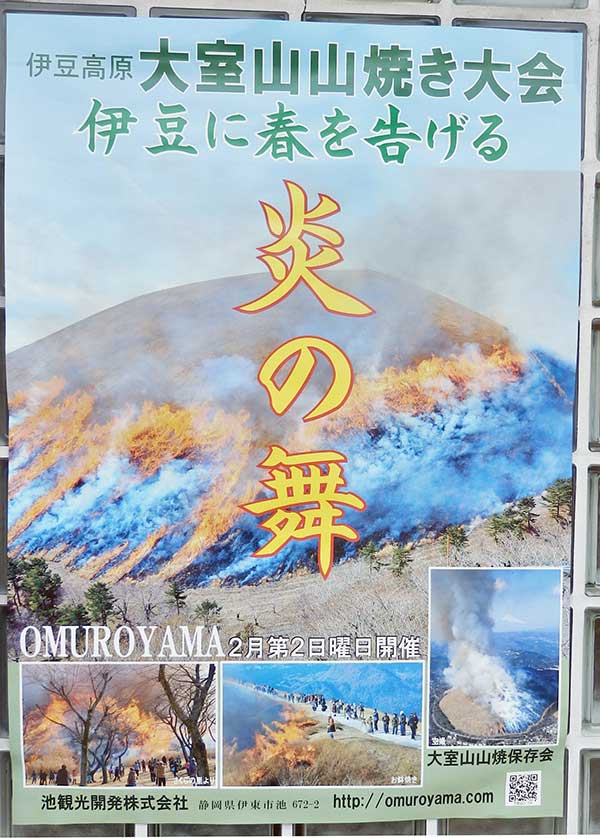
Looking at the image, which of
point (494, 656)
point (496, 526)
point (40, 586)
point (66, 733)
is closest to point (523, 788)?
point (494, 656)

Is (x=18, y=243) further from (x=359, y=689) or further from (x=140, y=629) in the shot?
(x=359, y=689)

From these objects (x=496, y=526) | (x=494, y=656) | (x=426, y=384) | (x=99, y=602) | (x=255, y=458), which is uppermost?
(x=426, y=384)

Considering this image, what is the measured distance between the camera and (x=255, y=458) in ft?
5.00

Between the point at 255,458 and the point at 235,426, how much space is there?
2.9 inches

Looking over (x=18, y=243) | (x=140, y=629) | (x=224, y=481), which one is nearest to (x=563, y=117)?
(x=224, y=481)

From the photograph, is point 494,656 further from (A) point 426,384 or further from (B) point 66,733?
(B) point 66,733

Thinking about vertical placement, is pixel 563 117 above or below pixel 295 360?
above

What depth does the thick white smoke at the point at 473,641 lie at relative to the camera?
1554 mm

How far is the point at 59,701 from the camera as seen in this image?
1522 millimetres

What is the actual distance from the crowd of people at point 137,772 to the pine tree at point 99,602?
291mm

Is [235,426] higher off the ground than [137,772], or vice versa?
[235,426]

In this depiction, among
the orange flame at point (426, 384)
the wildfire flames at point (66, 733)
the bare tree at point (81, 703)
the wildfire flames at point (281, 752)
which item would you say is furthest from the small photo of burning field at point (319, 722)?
the orange flame at point (426, 384)

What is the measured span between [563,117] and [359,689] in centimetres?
120

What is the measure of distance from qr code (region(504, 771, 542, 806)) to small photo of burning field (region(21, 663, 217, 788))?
599mm
